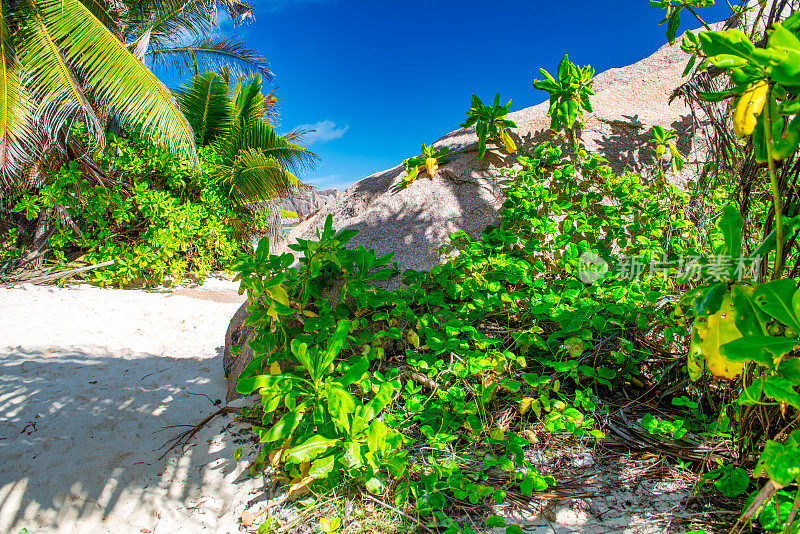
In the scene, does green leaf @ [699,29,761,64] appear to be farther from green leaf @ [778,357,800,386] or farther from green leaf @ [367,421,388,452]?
green leaf @ [367,421,388,452]

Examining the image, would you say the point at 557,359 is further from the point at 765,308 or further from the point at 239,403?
the point at 239,403

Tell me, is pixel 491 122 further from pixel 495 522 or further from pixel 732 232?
pixel 495 522

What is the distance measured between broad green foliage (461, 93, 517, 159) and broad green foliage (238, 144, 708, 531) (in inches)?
19.5

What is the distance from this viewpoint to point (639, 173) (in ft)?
9.43

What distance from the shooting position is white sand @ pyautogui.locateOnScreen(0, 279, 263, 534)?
5.49 ft

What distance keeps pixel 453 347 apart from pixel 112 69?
6274 mm

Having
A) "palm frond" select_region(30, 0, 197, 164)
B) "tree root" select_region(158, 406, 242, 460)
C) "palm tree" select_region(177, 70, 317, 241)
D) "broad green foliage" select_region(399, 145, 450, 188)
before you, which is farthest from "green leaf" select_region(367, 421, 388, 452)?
"palm tree" select_region(177, 70, 317, 241)

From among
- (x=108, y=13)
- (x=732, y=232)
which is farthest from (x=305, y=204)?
(x=732, y=232)

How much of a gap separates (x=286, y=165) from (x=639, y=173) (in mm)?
7576

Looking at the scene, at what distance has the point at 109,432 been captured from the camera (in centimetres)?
223

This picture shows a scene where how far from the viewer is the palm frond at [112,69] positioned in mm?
5422

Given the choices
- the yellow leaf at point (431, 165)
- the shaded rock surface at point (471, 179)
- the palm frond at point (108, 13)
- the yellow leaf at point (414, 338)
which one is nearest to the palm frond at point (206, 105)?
the palm frond at point (108, 13)

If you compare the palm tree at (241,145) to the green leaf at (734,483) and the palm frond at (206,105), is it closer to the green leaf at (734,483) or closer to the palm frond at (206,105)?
the palm frond at (206,105)
